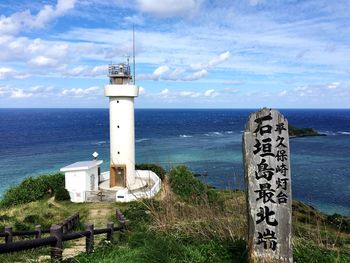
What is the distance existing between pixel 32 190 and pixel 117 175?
4.01m

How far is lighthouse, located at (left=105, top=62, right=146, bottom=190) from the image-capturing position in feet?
57.9

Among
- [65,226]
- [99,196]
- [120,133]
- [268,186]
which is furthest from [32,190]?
[268,186]

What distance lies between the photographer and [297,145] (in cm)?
5219

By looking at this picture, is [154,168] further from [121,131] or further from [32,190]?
[32,190]

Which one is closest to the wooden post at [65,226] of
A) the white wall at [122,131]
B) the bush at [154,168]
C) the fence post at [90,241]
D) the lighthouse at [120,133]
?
the fence post at [90,241]

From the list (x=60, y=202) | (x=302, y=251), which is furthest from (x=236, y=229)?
(x=60, y=202)

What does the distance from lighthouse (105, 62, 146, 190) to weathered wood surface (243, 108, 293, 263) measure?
13933mm

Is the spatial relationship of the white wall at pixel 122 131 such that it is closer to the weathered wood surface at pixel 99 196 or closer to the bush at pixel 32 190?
the weathered wood surface at pixel 99 196

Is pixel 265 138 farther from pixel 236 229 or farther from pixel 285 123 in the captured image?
pixel 236 229

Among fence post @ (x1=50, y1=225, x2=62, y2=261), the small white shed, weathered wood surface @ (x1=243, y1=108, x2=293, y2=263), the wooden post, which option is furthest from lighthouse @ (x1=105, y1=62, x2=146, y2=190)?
weathered wood surface @ (x1=243, y1=108, x2=293, y2=263)

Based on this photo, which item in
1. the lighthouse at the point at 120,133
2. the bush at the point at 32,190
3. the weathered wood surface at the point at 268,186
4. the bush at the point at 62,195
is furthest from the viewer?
the lighthouse at the point at 120,133

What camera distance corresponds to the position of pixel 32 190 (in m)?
16.8

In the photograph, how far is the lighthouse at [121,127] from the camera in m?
17.7

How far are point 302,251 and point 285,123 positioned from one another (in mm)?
1604
